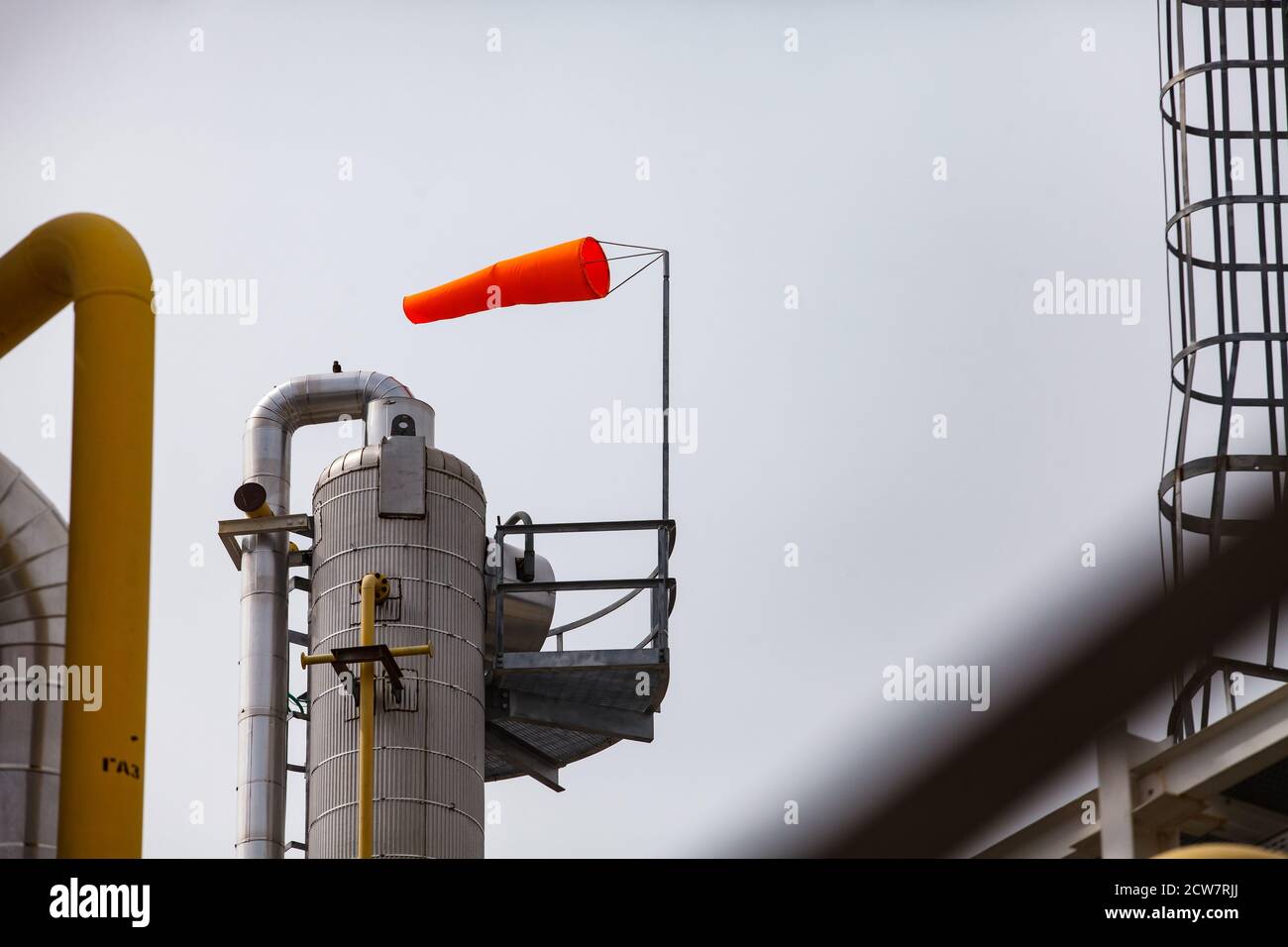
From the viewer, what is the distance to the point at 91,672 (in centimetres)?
725

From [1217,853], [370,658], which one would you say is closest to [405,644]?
[370,658]

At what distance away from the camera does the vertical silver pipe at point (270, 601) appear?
19359mm

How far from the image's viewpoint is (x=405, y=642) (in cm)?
1820

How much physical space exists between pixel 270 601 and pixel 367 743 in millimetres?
3637

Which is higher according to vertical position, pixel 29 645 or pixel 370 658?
pixel 370 658

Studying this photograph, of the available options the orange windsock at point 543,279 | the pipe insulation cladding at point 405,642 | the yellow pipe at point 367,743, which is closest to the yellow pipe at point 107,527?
the yellow pipe at point 367,743

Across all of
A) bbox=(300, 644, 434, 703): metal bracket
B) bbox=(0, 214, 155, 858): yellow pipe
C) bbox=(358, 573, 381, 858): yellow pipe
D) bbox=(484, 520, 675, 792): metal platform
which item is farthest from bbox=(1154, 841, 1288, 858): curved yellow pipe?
bbox=(484, 520, 675, 792): metal platform

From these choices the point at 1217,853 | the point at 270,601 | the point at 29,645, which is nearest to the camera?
the point at 1217,853

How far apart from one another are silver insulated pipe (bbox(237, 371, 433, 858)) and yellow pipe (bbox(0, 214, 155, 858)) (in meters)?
11.4

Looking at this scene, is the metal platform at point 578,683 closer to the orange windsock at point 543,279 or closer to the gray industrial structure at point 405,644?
the gray industrial structure at point 405,644

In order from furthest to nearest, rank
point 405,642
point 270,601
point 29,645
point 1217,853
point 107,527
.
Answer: point 270,601, point 405,642, point 29,645, point 107,527, point 1217,853

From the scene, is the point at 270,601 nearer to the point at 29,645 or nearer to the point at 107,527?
the point at 29,645
